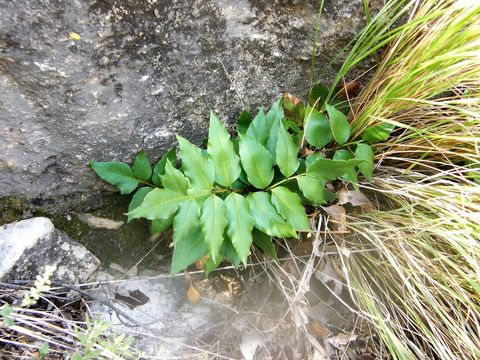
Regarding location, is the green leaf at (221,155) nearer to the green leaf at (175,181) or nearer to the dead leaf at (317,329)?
the green leaf at (175,181)

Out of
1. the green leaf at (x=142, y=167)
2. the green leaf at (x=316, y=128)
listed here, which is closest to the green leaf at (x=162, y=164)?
the green leaf at (x=142, y=167)

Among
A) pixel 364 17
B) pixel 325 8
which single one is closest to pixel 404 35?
pixel 364 17


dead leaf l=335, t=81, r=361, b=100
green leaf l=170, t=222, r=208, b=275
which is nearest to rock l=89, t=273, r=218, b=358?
green leaf l=170, t=222, r=208, b=275

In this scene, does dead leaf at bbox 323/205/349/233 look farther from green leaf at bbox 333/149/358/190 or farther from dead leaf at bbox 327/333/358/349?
dead leaf at bbox 327/333/358/349

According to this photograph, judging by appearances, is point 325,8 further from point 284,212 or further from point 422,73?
point 284,212

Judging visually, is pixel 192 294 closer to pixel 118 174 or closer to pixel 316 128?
pixel 118 174
